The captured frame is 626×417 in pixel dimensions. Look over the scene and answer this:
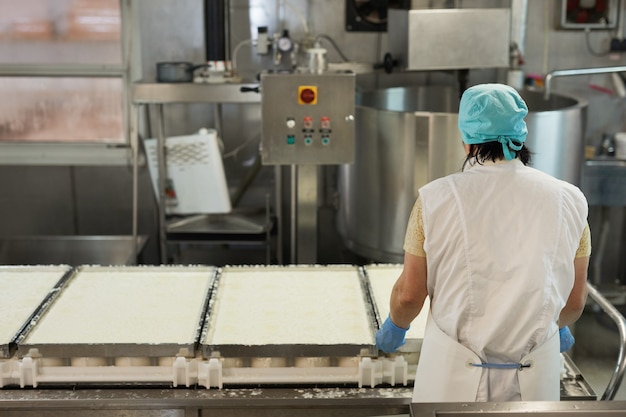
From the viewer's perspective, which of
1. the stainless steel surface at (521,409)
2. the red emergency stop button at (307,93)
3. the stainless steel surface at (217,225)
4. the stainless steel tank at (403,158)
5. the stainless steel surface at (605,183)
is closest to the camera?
the stainless steel surface at (521,409)

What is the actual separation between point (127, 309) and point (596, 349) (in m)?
2.36

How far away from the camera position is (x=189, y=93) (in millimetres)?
3260

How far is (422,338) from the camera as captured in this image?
73.2 inches

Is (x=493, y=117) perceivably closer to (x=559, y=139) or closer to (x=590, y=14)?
(x=559, y=139)

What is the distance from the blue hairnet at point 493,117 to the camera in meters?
1.57

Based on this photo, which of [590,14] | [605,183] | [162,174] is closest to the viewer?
[162,174]

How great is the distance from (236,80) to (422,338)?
5.93ft

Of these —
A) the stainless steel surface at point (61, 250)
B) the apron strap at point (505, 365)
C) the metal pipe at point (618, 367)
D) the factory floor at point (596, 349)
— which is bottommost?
the factory floor at point (596, 349)

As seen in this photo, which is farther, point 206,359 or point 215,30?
point 215,30

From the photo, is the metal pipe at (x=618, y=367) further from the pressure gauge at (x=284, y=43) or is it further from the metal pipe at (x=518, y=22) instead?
the pressure gauge at (x=284, y=43)

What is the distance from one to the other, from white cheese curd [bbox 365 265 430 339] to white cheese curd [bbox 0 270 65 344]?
86 centimetres

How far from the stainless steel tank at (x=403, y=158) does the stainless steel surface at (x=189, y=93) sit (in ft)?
1.67

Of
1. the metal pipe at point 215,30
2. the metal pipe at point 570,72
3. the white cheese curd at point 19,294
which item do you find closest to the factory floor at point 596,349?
the metal pipe at point 570,72

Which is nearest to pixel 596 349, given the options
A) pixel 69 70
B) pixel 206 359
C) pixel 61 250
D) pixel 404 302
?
pixel 404 302
